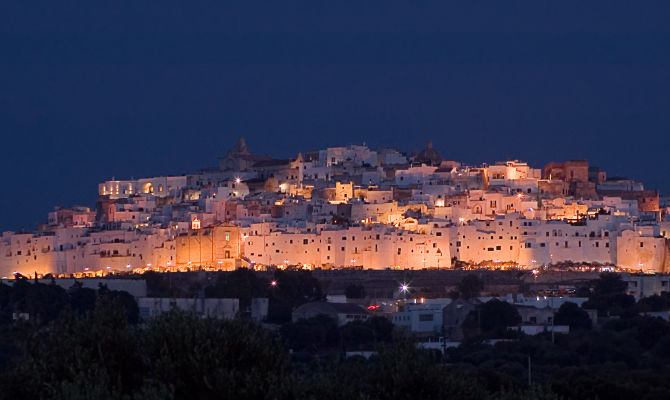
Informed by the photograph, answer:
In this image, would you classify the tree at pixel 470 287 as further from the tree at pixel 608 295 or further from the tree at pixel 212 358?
the tree at pixel 212 358

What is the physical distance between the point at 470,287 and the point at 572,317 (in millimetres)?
7669

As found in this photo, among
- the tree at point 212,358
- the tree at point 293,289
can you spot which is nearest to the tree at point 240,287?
the tree at point 293,289

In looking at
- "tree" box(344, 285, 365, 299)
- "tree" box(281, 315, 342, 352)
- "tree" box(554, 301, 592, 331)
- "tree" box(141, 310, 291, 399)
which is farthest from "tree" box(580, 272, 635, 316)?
"tree" box(141, 310, 291, 399)

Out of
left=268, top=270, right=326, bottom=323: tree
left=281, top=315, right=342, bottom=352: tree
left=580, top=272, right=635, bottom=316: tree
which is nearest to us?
left=281, top=315, right=342, bottom=352: tree

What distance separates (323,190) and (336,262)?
9708 mm

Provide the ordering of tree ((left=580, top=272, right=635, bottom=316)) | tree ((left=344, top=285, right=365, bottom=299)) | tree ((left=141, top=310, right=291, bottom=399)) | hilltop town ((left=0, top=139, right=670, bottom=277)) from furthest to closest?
hilltop town ((left=0, top=139, right=670, bottom=277)) < tree ((left=344, top=285, right=365, bottom=299)) < tree ((left=580, top=272, right=635, bottom=316)) < tree ((left=141, top=310, right=291, bottom=399))

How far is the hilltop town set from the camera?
59.3 metres

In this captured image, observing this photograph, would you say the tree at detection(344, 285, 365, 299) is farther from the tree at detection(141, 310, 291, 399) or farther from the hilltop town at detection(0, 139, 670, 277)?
the tree at detection(141, 310, 291, 399)

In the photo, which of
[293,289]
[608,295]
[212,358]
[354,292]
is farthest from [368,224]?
[212,358]

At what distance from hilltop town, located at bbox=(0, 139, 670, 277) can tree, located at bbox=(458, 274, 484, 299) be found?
11.8 feet

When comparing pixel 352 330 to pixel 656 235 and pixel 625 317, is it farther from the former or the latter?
pixel 656 235

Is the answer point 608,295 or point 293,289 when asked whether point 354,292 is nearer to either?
point 293,289

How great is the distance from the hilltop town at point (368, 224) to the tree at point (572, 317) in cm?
1012

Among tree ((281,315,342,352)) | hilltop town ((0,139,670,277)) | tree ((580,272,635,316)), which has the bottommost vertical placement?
tree ((281,315,342,352))
